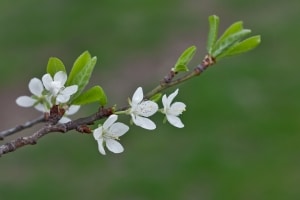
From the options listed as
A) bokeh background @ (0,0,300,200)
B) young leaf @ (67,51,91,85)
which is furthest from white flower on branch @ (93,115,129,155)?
bokeh background @ (0,0,300,200)

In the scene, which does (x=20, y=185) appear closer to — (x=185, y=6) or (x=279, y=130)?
(x=279, y=130)

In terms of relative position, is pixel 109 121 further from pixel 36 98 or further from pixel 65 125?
pixel 36 98

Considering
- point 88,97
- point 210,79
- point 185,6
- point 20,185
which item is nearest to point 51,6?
point 185,6

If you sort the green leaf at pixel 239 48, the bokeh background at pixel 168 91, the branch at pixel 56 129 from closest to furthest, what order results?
the branch at pixel 56 129 → the green leaf at pixel 239 48 → the bokeh background at pixel 168 91

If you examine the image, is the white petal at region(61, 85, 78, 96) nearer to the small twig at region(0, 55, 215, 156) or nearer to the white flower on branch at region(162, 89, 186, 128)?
the small twig at region(0, 55, 215, 156)

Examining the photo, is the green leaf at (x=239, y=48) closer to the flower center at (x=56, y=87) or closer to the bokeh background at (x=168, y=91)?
the flower center at (x=56, y=87)

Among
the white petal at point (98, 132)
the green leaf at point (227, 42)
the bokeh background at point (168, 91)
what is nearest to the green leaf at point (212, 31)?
the green leaf at point (227, 42)

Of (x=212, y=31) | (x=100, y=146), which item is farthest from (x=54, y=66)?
(x=212, y=31)
